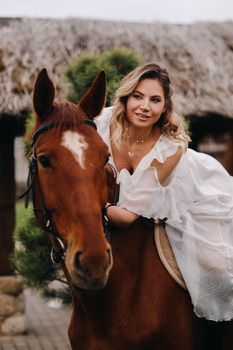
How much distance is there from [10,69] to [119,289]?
4603 mm

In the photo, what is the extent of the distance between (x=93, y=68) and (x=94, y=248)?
10.4ft

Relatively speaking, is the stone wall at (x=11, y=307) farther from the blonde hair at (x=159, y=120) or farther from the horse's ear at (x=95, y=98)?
the horse's ear at (x=95, y=98)

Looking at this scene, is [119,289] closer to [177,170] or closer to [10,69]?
[177,170]

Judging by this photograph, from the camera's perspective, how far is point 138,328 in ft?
9.30

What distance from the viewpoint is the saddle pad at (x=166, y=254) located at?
2.97 m

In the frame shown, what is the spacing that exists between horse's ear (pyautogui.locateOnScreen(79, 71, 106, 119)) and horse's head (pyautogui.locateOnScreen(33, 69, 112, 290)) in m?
0.04

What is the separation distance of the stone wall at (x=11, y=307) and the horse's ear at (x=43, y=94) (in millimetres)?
4376

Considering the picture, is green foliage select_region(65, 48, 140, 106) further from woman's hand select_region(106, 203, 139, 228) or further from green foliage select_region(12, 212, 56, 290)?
woman's hand select_region(106, 203, 139, 228)

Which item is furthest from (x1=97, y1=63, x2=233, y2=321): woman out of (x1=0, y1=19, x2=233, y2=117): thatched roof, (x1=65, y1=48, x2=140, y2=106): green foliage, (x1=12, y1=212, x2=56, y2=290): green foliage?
(x1=0, y1=19, x2=233, y2=117): thatched roof

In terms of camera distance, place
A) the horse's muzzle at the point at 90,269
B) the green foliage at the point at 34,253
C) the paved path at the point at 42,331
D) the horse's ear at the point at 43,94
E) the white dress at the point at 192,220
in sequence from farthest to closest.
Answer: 1. the paved path at the point at 42,331
2. the green foliage at the point at 34,253
3. the white dress at the point at 192,220
4. the horse's ear at the point at 43,94
5. the horse's muzzle at the point at 90,269

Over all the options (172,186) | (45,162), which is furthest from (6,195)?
(45,162)

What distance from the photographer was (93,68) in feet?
17.0

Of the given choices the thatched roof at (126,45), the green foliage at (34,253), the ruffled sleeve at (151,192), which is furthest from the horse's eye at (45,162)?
the thatched roof at (126,45)

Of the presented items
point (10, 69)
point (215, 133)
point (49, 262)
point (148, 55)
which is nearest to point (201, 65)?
point (148, 55)
